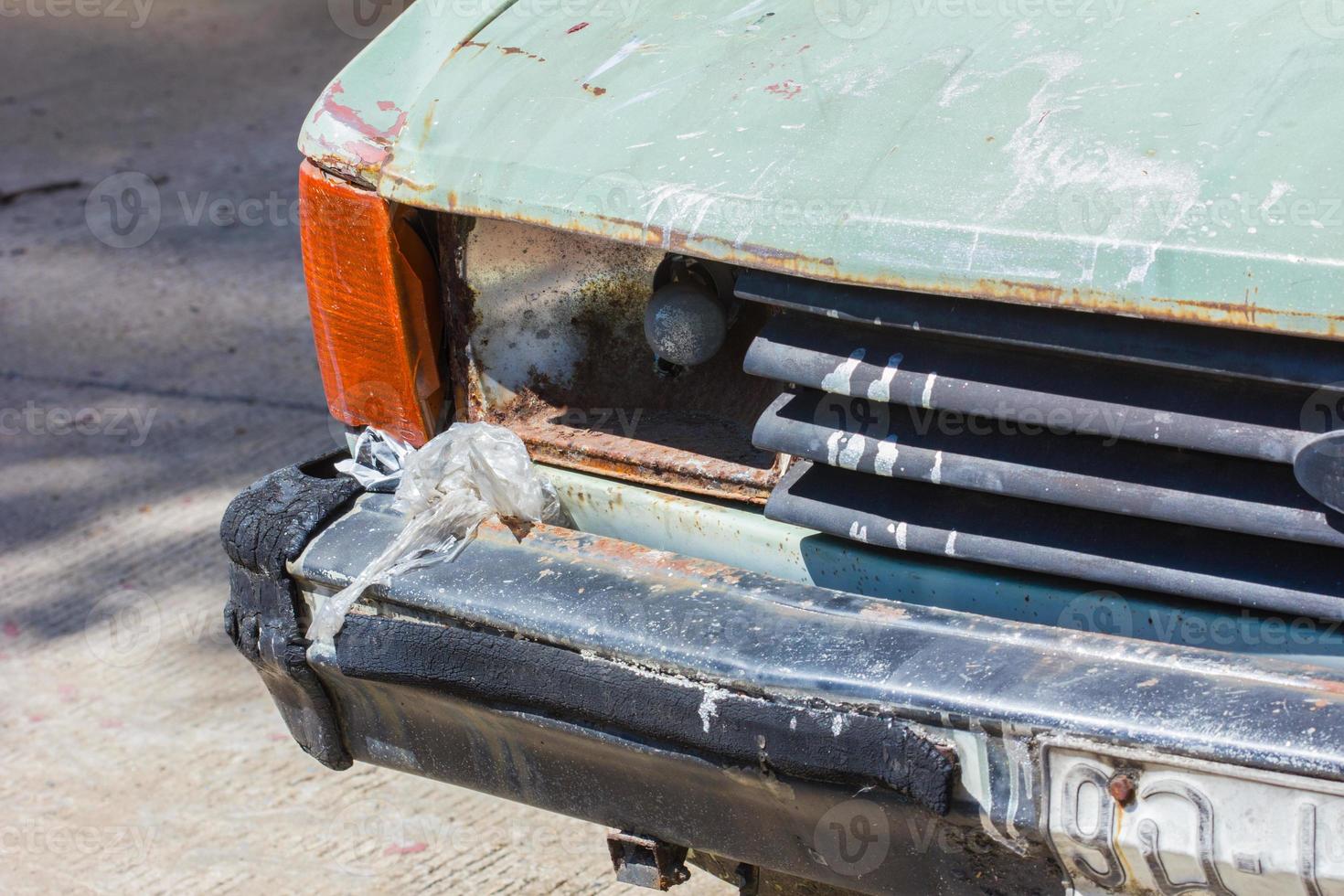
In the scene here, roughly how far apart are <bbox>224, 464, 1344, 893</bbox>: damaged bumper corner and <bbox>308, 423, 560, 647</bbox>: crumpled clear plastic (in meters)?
0.03

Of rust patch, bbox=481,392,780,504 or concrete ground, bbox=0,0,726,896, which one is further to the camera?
concrete ground, bbox=0,0,726,896

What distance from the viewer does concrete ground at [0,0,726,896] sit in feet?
9.50

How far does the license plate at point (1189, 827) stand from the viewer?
4.96 feet

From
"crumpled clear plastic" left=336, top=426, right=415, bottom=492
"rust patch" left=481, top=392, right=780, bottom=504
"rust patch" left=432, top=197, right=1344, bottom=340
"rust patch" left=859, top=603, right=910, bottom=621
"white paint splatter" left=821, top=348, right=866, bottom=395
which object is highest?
"rust patch" left=432, top=197, right=1344, bottom=340

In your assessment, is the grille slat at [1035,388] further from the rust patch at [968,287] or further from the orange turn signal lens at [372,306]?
the orange turn signal lens at [372,306]

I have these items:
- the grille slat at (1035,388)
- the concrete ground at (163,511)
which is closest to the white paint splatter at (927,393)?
the grille slat at (1035,388)

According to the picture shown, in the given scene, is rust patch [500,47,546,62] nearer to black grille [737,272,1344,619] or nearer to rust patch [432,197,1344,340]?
rust patch [432,197,1344,340]

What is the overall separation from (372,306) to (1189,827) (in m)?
1.32

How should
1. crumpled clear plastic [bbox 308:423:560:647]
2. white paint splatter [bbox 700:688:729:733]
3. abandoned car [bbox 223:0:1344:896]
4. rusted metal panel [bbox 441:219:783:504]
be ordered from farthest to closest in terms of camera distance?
1. rusted metal panel [bbox 441:219:783:504]
2. crumpled clear plastic [bbox 308:423:560:647]
3. white paint splatter [bbox 700:688:729:733]
4. abandoned car [bbox 223:0:1344:896]

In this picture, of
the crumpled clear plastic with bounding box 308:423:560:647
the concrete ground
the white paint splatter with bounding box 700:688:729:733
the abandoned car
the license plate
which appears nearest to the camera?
the license plate

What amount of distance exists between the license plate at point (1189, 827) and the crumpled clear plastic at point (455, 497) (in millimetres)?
875

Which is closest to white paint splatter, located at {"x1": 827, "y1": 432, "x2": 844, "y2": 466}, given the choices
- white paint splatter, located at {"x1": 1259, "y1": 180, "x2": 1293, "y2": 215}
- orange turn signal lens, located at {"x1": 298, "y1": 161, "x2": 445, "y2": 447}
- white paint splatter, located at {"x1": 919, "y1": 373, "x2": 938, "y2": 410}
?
white paint splatter, located at {"x1": 919, "y1": 373, "x2": 938, "y2": 410}

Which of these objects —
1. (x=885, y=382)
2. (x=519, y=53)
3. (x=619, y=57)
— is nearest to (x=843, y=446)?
(x=885, y=382)

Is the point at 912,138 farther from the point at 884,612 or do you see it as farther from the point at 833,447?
the point at 884,612
